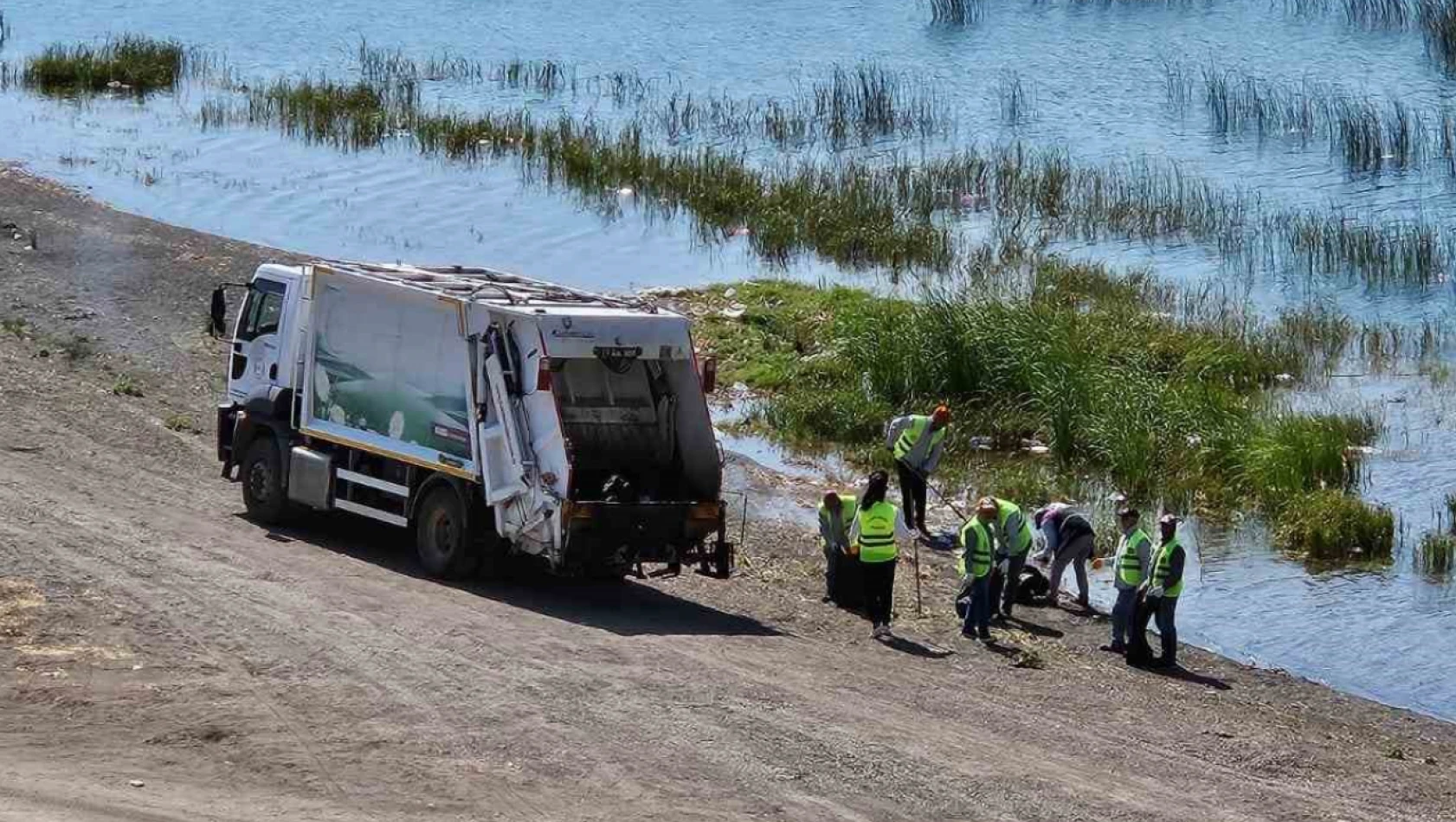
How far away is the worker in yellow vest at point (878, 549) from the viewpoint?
18.3 m

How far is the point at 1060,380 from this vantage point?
26.7 metres

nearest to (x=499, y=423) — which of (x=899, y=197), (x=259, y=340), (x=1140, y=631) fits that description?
(x=259, y=340)

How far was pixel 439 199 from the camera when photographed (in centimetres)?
4094

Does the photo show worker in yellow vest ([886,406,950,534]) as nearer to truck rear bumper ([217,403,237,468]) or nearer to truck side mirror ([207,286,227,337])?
truck rear bumper ([217,403,237,468])

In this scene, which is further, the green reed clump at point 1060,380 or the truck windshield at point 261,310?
the green reed clump at point 1060,380

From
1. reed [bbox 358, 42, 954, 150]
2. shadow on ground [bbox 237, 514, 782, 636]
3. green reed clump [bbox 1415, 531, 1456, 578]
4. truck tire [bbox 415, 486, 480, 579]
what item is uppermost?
reed [bbox 358, 42, 954, 150]

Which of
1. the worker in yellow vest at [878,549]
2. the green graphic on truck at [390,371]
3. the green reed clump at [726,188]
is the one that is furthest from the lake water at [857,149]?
the green graphic on truck at [390,371]

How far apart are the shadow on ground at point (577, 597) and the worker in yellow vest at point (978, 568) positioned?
1.84 meters

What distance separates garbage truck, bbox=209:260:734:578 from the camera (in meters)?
17.6

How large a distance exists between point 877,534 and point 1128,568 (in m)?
2.38

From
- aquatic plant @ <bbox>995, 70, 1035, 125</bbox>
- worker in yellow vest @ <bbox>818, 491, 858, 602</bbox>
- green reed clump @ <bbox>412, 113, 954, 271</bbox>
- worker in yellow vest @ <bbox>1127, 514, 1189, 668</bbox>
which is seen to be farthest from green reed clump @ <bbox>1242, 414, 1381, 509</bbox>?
aquatic plant @ <bbox>995, 70, 1035, 125</bbox>

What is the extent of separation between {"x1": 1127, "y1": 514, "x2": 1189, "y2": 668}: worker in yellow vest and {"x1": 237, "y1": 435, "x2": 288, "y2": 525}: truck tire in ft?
27.3

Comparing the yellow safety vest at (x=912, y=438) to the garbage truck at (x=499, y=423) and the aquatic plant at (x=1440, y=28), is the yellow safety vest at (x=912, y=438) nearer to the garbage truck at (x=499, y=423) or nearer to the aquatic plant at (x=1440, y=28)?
the garbage truck at (x=499, y=423)

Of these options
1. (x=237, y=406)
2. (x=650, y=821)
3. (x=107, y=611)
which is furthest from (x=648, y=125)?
(x=650, y=821)
